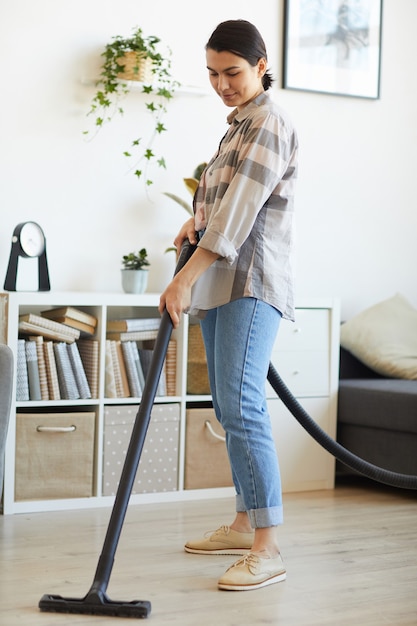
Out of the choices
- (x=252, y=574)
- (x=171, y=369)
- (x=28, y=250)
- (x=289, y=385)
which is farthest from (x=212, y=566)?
(x=28, y=250)

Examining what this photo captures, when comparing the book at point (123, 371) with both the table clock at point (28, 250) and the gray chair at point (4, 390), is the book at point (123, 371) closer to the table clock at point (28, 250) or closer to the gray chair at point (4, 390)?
the table clock at point (28, 250)

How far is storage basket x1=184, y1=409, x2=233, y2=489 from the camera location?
344cm

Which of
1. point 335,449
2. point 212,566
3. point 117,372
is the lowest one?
point 212,566

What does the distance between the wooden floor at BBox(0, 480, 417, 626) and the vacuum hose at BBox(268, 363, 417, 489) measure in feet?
0.69

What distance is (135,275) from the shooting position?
11.5 ft

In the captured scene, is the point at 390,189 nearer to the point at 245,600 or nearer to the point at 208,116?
the point at 208,116

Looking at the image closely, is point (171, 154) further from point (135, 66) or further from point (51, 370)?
point (51, 370)

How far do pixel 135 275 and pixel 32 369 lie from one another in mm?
568

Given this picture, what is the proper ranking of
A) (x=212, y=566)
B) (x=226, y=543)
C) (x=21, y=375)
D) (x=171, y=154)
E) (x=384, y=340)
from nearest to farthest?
1. (x=212, y=566)
2. (x=226, y=543)
3. (x=21, y=375)
4. (x=171, y=154)
5. (x=384, y=340)

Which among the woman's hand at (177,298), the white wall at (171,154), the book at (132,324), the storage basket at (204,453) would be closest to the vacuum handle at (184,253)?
the woman's hand at (177,298)

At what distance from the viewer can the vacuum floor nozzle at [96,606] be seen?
6.63 feet

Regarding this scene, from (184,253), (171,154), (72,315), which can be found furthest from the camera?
(171,154)

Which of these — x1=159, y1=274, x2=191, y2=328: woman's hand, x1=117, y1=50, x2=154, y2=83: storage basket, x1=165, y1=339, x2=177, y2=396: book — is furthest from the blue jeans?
x1=117, y1=50, x2=154, y2=83: storage basket

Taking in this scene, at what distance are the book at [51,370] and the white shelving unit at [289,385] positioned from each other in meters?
0.04
